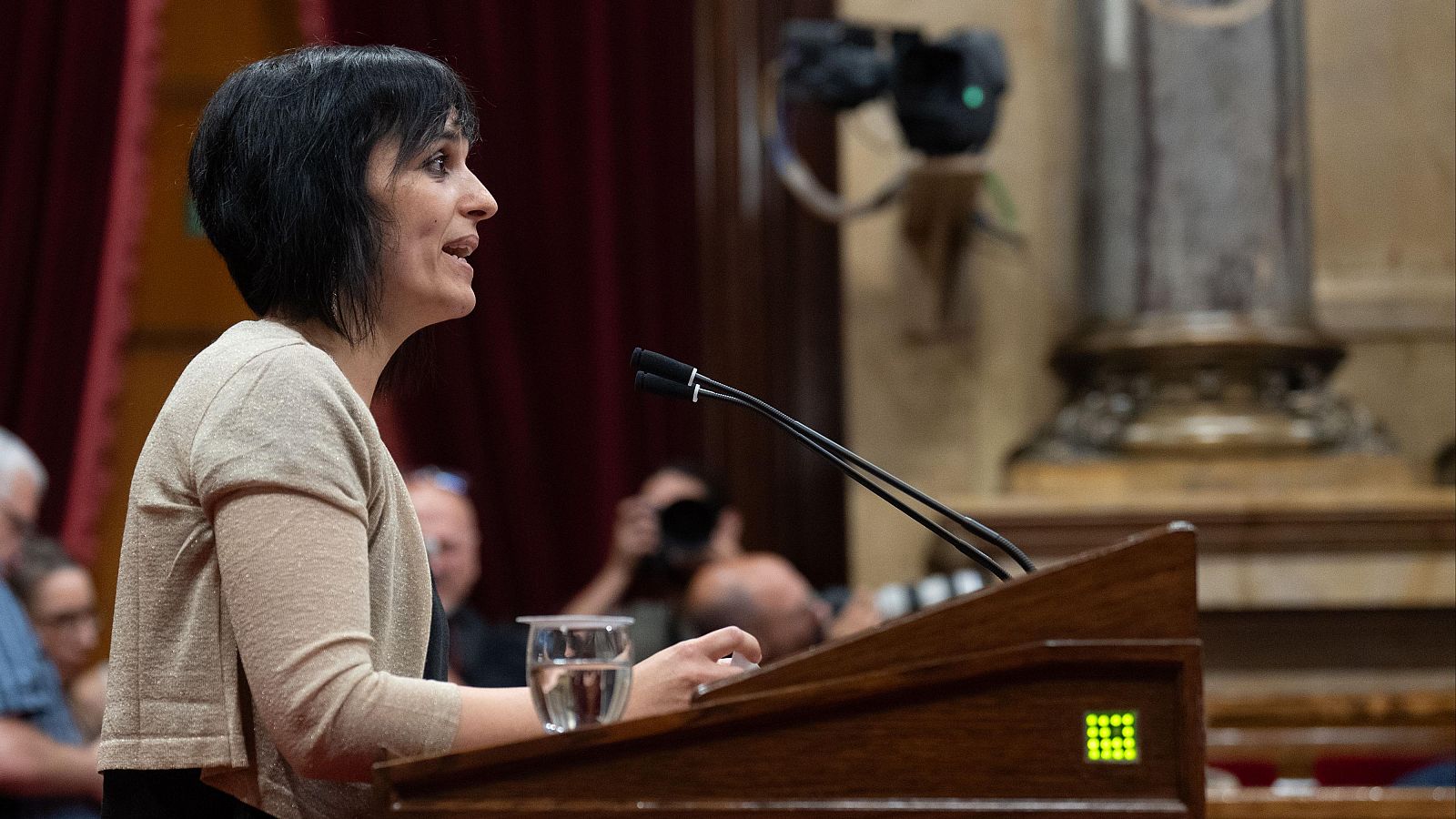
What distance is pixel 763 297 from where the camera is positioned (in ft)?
13.0

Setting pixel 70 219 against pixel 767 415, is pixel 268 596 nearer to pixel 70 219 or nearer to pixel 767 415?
pixel 767 415

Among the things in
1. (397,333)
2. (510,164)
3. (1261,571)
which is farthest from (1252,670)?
(397,333)

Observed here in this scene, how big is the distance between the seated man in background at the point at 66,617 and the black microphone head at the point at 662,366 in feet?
6.47

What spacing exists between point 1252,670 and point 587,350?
1711 mm

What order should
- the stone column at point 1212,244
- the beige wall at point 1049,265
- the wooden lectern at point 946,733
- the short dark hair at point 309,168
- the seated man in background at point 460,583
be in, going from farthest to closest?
the beige wall at point 1049,265 → the stone column at point 1212,244 → the seated man in background at point 460,583 → the short dark hair at point 309,168 → the wooden lectern at point 946,733

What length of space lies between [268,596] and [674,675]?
266mm

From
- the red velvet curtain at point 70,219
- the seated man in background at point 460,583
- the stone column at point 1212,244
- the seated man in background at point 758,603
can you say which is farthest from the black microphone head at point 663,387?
the red velvet curtain at point 70,219

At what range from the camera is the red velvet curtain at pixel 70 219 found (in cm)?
386

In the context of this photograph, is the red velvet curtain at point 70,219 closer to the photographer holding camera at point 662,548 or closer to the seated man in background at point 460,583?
the seated man in background at point 460,583

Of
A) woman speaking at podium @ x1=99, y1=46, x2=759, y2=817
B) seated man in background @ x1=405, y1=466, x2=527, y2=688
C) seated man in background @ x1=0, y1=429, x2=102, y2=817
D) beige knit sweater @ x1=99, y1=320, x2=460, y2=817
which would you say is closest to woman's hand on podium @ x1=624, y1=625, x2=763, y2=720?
woman speaking at podium @ x1=99, y1=46, x2=759, y2=817

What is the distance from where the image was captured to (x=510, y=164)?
13.0 ft

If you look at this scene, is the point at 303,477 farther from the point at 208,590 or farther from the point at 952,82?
the point at 952,82

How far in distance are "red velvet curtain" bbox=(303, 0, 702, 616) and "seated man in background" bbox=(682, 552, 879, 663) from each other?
976mm

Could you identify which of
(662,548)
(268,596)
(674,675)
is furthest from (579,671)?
(662,548)
